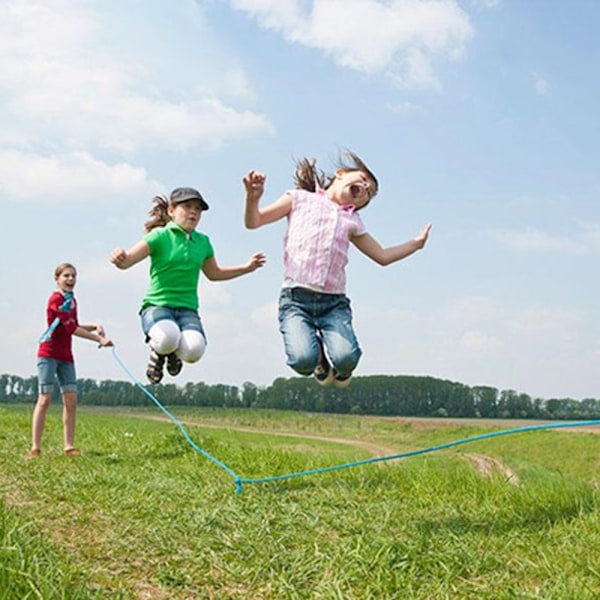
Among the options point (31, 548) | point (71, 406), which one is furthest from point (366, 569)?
point (71, 406)

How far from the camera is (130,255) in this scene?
585 centimetres

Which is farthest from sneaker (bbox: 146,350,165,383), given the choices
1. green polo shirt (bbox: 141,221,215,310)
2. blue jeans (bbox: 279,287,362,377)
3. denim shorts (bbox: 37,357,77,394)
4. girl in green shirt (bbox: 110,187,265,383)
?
denim shorts (bbox: 37,357,77,394)

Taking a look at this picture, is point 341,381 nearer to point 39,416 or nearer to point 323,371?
point 323,371

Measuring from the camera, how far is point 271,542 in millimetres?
4500

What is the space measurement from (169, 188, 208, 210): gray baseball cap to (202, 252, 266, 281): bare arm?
0.50m

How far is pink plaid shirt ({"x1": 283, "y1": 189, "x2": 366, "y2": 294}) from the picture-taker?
5285 mm

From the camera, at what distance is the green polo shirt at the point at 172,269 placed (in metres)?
5.93

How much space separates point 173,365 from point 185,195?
1436mm

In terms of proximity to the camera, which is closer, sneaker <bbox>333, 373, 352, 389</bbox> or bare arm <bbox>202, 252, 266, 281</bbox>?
sneaker <bbox>333, 373, 352, 389</bbox>

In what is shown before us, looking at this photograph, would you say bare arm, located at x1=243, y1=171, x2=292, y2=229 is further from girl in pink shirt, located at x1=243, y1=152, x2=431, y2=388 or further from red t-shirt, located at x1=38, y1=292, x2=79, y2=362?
red t-shirt, located at x1=38, y1=292, x2=79, y2=362

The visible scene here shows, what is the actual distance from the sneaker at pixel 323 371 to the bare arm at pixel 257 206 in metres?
1.08

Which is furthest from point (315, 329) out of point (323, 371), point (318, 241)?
point (318, 241)

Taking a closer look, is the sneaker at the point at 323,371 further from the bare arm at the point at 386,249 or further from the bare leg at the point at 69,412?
the bare leg at the point at 69,412

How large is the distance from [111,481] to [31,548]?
7.55 feet
